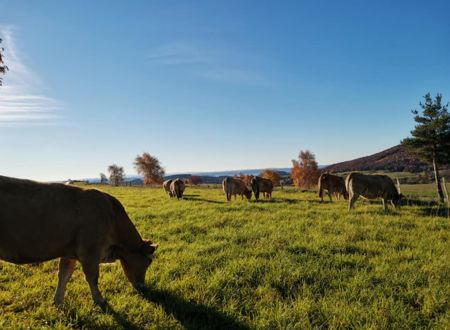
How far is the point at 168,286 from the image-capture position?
5.80m

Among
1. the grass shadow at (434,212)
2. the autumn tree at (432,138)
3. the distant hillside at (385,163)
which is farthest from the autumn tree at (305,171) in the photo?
the grass shadow at (434,212)

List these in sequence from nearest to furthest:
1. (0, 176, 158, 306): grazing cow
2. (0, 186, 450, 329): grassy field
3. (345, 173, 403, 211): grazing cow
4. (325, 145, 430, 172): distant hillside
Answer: (0, 176, 158, 306): grazing cow
(0, 186, 450, 329): grassy field
(345, 173, 403, 211): grazing cow
(325, 145, 430, 172): distant hillside

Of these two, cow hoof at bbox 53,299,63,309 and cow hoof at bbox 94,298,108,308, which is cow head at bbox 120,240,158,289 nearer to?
cow hoof at bbox 94,298,108,308

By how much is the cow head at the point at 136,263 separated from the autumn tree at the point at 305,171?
93.7 m

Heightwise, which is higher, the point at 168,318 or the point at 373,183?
the point at 373,183

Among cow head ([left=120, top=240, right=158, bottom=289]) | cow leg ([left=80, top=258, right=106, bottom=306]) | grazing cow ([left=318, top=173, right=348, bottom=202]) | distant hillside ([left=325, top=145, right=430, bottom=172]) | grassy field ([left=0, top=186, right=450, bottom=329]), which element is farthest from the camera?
distant hillside ([left=325, top=145, right=430, bottom=172])

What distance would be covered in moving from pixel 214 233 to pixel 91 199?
535 cm

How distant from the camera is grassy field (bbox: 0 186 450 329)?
4648mm

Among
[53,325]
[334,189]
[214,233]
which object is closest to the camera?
[53,325]

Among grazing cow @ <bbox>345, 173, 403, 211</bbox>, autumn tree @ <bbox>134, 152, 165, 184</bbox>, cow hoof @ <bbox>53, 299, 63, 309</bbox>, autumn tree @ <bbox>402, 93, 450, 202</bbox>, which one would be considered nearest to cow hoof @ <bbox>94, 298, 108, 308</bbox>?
cow hoof @ <bbox>53, 299, 63, 309</bbox>

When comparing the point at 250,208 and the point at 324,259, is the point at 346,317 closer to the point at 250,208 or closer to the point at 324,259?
the point at 324,259

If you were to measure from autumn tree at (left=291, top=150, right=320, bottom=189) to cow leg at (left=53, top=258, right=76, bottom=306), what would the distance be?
94.4 metres

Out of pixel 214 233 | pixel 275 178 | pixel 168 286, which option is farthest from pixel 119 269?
pixel 275 178

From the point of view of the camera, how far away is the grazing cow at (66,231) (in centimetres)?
436
